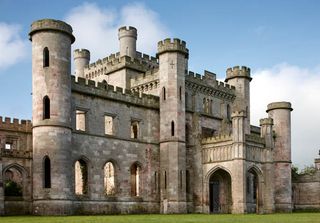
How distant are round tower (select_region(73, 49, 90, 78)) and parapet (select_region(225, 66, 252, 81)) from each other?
14.5m

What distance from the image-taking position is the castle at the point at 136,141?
34.6 m

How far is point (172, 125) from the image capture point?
4259 centimetres

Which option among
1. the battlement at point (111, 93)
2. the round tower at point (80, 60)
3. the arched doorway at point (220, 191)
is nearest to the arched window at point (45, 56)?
the battlement at point (111, 93)

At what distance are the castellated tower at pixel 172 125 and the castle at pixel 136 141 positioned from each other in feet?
0.27

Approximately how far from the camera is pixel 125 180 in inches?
1577

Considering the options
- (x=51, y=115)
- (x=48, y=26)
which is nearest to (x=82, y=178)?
(x=51, y=115)

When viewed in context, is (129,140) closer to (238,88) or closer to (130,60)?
(130,60)

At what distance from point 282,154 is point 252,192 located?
4681 mm

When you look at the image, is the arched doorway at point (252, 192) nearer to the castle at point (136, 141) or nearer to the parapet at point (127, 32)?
the castle at point (136, 141)

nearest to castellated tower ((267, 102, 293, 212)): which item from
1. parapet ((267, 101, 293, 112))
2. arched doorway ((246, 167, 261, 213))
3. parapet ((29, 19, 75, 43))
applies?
parapet ((267, 101, 293, 112))

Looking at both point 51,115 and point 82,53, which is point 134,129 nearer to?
point 51,115

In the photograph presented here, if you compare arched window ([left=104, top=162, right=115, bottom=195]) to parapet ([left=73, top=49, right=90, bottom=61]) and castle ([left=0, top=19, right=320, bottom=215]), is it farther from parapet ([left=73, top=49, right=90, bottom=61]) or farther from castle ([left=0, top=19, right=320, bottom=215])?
parapet ([left=73, top=49, right=90, bottom=61])

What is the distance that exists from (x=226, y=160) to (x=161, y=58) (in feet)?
32.4

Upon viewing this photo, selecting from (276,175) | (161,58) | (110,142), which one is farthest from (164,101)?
(276,175)
